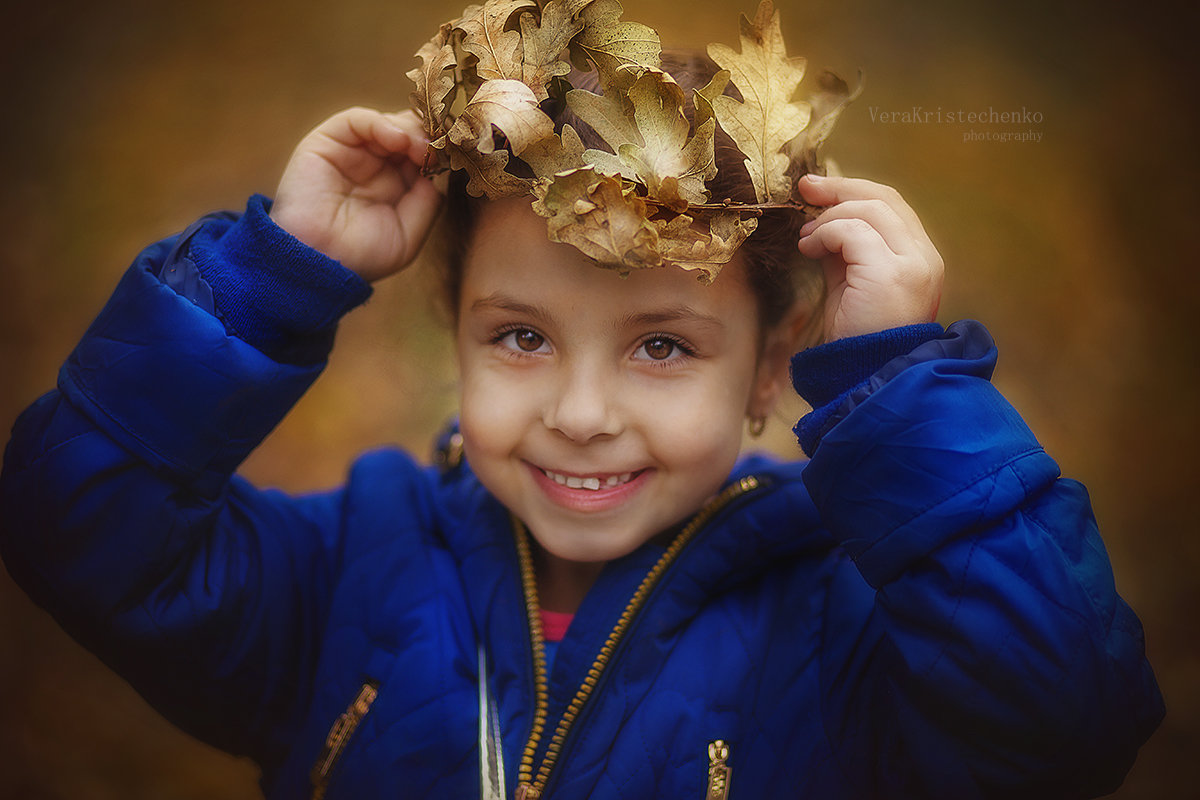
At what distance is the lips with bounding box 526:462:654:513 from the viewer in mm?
1002

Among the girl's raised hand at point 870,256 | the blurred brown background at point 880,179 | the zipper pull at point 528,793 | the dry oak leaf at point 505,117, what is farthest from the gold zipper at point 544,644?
the blurred brown background at point 880,179

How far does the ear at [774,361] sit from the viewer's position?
1.10 metres

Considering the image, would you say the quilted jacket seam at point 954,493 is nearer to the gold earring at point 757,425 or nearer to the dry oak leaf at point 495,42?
the gold earring at point 757,425

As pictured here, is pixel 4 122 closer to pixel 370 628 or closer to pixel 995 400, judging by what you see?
pixel 370 628

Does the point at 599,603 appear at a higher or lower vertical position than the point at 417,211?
lower

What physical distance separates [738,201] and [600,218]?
0.22 meters

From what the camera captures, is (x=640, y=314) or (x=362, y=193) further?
(x=362, y=193)

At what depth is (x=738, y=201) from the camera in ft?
3.23

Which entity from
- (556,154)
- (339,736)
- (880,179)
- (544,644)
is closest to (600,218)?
(556,154)

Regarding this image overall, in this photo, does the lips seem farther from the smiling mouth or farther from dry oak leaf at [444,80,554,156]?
dry oak leaf at [444,80,554,156]

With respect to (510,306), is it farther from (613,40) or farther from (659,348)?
(613,40)

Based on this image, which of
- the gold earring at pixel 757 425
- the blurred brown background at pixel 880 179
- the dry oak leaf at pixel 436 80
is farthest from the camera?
the blurred brown background at pixel 880 179

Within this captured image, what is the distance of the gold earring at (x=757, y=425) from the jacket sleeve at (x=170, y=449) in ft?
1.65

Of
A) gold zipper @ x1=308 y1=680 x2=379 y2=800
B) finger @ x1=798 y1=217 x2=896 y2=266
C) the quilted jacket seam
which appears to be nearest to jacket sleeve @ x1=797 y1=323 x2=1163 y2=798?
the quilted jacket seam
